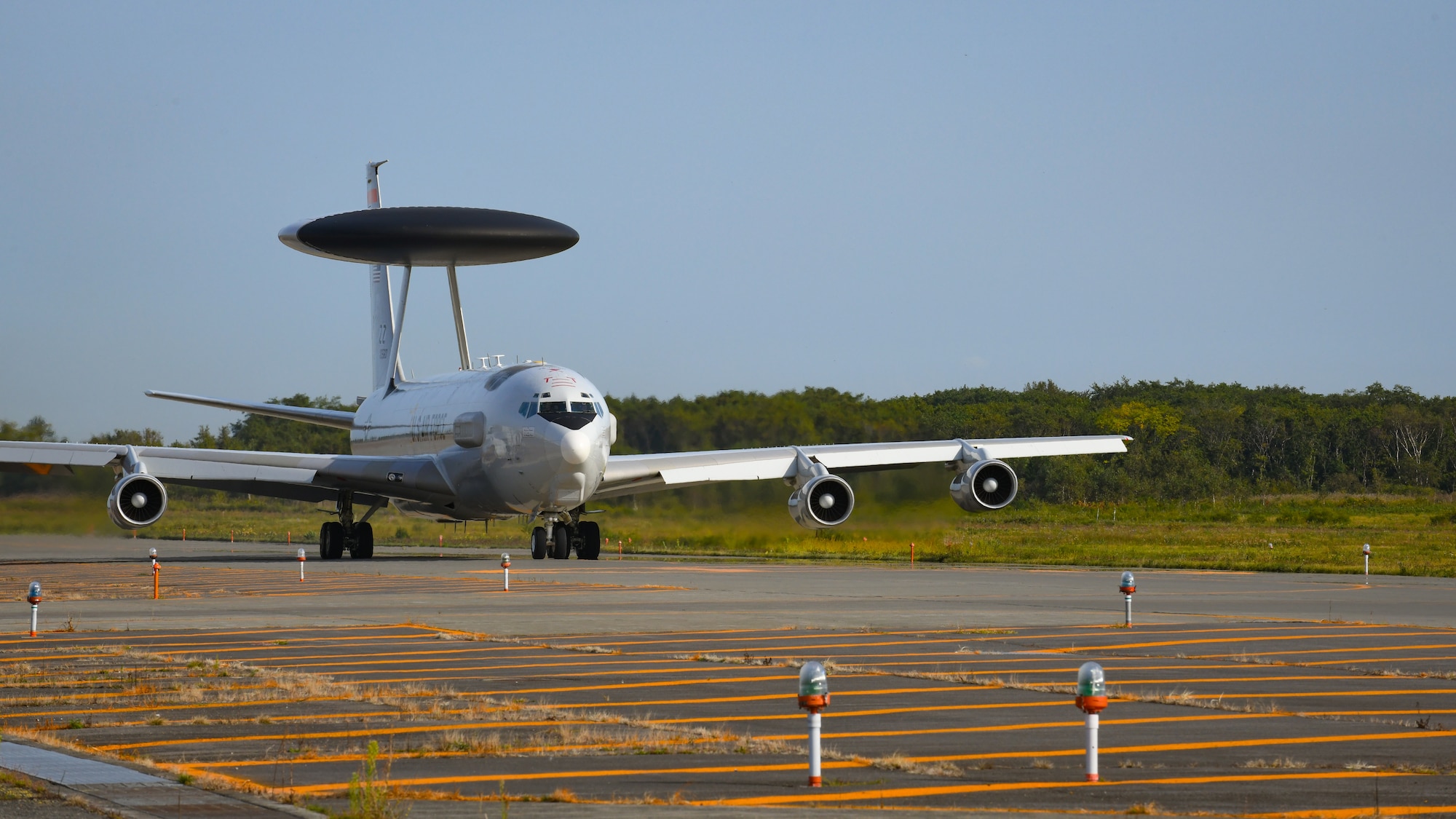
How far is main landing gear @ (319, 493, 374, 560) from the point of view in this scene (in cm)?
4644

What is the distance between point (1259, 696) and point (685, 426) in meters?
43.4

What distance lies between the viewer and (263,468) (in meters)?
43.6

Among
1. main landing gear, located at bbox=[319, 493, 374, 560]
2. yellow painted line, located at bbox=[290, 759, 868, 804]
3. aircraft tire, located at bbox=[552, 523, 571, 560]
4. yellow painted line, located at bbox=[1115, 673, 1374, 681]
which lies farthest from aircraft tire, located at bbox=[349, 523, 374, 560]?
yellow painted line, located at bbox=[290, 759, 868, 804]

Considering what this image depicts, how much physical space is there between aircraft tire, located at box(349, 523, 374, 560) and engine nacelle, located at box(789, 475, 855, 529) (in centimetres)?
1262

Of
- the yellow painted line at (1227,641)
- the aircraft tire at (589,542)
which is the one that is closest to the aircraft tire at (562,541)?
the aircraft tire at (589,542)

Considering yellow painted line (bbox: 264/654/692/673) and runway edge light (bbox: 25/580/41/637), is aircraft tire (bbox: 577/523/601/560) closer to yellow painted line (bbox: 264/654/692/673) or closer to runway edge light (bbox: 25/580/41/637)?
runway edge light (bbox: 25/580/41/637)

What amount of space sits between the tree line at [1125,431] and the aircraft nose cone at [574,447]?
47.1 feet

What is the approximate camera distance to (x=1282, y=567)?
39.2 metres

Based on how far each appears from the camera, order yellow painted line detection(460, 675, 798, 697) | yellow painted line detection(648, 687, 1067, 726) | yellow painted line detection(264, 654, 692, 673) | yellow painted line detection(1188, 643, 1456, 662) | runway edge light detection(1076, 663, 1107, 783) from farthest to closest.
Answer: yellow painted line detection(1188, 643, 1456, 662) < yellow painted line detection(264, 654, 692, 673) < yellow painted line detection(460, 675, 798, 697) < yellow painted line detection(648, 687, 1067, 726) < runway edge light detection(1076, 663, 1107, 783)

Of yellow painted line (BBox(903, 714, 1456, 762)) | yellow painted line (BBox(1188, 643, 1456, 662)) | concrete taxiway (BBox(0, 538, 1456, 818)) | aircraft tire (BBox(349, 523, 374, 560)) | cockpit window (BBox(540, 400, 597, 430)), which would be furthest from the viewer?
aircraft tire (BBox(349, 523, 374, 560))

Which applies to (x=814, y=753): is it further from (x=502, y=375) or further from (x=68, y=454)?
(x=68, y=454)

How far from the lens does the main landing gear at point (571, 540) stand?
4441 cm

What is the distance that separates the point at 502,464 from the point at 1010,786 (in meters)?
32.4

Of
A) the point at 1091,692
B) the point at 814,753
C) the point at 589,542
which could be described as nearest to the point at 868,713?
the point at 814,753
